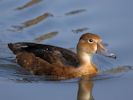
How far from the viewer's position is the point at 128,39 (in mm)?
14000

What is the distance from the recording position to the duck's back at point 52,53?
1266 cm

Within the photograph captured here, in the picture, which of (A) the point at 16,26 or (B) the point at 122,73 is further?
(A) the point at 16,26

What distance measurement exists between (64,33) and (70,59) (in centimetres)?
185

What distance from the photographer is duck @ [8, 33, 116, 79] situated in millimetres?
12570

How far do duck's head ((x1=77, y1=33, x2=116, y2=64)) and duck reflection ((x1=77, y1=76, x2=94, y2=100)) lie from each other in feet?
1.40

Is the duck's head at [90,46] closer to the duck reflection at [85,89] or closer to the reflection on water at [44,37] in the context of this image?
the duck reflection at [85,89]

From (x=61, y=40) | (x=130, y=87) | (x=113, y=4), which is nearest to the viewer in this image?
(x=130, y=87)

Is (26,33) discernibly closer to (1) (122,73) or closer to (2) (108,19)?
(2) (108,19)

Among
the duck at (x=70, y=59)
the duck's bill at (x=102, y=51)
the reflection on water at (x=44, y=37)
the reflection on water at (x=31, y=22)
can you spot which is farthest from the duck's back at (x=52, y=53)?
the reflection on water at (x=31, y=22)

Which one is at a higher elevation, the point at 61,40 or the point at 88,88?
the point at 61,40

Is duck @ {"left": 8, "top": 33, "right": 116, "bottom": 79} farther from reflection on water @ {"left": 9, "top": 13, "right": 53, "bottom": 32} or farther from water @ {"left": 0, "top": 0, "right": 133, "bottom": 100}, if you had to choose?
reflection on water @ {"left": 9, "top": 13, "right": 53, "bottom": 32}

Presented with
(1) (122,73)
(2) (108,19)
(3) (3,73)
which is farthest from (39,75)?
(2) (108,19)

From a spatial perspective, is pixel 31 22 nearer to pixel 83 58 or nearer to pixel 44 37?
pixel 44 37

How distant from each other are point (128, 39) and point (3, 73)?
286 centimetres
